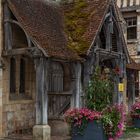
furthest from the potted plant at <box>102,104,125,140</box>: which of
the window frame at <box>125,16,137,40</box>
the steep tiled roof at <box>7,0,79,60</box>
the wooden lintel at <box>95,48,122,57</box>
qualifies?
the window frame at <box>125,16,137,40</box>

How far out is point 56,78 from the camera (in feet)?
54.2

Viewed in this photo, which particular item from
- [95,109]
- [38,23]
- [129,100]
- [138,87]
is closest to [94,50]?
[38,23]

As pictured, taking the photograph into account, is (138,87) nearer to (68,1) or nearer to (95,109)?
(68,1)

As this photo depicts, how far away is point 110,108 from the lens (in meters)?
12.0

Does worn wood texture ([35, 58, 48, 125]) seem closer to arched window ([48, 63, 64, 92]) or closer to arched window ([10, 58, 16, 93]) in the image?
arched window ([10, 58, 16, 93])

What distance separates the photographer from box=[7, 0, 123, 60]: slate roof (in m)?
13.3

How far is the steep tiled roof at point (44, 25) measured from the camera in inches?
515

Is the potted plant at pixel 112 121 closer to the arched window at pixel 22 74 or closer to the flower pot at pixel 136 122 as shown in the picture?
the arched window at pixel 22 74

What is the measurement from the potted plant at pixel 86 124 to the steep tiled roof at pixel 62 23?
2.02m

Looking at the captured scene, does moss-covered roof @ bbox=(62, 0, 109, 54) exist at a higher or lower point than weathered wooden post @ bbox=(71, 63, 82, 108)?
higher

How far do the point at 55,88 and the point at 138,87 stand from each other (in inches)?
327

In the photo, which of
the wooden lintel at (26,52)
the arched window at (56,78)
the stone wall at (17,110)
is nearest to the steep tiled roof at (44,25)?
the wooden lintel at (26,52)

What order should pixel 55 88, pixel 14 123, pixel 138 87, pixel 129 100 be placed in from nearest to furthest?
pixel 14 123
pixel 55 88
pixel 129 100
pixel 138 87

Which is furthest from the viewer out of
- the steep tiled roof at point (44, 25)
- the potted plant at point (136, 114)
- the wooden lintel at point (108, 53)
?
the potted plant at point (136, 114)
